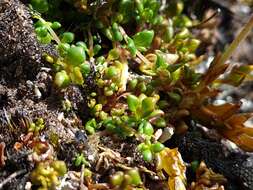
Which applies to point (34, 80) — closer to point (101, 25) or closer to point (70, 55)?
point (70, 55)

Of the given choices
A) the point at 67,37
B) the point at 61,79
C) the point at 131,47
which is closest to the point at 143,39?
the point at 131,47

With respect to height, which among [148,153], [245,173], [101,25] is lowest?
[245,173]

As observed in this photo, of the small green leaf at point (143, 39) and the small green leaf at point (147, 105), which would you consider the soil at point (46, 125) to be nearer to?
the small green leaf at point (147, 105)

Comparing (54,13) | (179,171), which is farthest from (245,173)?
(54,13)

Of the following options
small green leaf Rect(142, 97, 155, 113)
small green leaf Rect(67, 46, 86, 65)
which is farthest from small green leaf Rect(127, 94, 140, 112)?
small green leaf Rect(67, 46, 86, 65)

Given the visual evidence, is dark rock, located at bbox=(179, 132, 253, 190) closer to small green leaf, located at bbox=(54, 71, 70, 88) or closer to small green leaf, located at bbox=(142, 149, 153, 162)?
small green leaf, located at bbox=(142, 149, 153, 162)

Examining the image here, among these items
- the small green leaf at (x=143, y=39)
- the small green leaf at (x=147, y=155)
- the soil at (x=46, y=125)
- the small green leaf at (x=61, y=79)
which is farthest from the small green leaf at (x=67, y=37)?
the small green leaf at (x=147, y=155)

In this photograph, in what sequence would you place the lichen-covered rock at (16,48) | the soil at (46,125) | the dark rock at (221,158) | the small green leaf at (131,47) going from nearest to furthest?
1. the soil at (46,125)
2. the lichen-covered rock at (16,48)
3. the dark rock at (221,158)
4. the small green leaf at (131,47)

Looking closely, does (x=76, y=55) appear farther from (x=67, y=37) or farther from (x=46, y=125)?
(x=46, y=125)
